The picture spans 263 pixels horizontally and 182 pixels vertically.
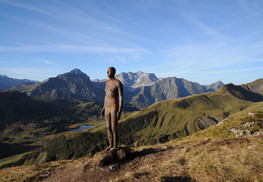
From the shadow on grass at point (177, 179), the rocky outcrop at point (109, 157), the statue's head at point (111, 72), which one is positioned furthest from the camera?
the statue's head at point (111, 72)

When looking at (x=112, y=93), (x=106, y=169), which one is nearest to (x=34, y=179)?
(x=106, y=169)

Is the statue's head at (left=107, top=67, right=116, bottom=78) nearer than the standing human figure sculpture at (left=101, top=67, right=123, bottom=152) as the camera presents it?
No

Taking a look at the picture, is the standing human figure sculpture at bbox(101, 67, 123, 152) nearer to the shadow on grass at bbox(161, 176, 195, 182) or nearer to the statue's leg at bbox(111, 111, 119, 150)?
the statue's leg at bbox(111, 111, 119, 150)

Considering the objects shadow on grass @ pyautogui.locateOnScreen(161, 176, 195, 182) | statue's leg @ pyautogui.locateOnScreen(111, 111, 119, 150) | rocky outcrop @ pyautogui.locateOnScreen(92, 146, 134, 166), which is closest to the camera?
shadow on grass @ pyautogui.locateOnScreen(161, 176, 195, 182)

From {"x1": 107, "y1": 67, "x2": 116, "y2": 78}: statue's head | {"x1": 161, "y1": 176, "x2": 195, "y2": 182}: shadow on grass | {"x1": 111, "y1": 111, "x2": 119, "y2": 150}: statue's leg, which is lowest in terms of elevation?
{"x1": 161, "y1": 176, "x2": 195, "y2": 182}: shadow on grass

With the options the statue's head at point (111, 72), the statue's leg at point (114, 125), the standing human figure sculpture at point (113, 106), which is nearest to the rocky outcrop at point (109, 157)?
the standing human figure sculpture at point (113, 106)

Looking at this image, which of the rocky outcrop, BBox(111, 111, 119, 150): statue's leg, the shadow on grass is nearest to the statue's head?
BBox(111, 111, 119, 150): statue's leg

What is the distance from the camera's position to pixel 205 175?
7938 mm

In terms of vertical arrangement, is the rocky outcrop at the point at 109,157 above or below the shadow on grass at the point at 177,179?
below

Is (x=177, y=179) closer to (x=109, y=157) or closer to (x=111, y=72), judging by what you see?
(x=109, y=157)

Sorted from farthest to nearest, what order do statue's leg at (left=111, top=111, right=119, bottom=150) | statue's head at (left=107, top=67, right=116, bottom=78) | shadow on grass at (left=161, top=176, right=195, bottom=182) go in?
statue's head at (left=107, top=67, right=116, bottom=78), statue's leg at (left=111, top=111, right=119, bottom=150), shadow on grass at (left=161, top=176, right=195, bottom=182)

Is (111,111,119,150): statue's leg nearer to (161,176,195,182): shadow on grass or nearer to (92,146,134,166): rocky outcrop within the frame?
(92,146,134,166): rocky outcrop

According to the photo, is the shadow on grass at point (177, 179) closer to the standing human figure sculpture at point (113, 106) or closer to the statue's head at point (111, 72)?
the standing human figure sculpture at point (113, 106)

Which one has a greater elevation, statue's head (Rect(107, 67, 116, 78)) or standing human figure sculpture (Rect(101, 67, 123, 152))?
statue's head (Rect(107, 67, 116, 78))
